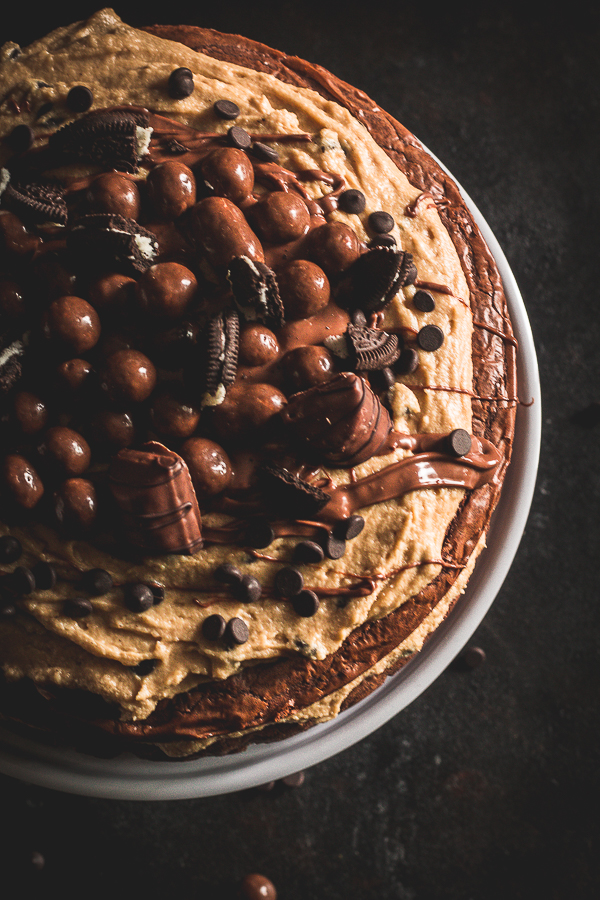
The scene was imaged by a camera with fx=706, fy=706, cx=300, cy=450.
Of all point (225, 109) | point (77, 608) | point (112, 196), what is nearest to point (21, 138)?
point (112, 196)

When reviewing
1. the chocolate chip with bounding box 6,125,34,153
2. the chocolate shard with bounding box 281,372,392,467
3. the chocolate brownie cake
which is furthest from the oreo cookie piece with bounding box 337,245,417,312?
the chocolate chip with bounding box 6,125,34,153

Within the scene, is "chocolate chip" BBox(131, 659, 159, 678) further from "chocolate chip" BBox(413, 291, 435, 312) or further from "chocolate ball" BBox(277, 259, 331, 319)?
"chocolate chip" BBox(413, 291, 435, 312)

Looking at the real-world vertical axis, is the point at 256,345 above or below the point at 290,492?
above

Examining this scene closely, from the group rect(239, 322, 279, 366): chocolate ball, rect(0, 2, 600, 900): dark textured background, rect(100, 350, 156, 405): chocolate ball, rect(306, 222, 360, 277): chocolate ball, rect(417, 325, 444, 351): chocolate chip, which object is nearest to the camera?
rect(100, 350, 156, 405): chocolate ball

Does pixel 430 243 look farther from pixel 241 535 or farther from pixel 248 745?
pixel 248 745

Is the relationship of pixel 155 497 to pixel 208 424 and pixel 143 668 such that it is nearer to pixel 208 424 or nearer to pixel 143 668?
pixel 208 424

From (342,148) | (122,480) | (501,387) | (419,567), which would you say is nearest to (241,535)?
(122,480)
